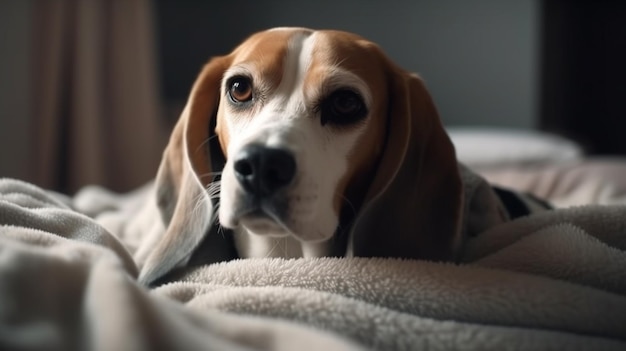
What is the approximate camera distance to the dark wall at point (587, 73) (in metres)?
4.30

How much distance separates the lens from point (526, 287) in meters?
0.89

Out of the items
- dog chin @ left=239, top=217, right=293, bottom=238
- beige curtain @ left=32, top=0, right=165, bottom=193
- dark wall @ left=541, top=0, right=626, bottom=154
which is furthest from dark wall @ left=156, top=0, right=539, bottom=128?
dog chin @ left=239, top=217, right=293, bottom=238

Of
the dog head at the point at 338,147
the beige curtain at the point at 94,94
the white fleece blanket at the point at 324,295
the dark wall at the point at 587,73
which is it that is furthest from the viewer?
the dark wall at the point at 587,73

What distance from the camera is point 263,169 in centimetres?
95

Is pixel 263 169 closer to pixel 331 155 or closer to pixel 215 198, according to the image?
pixel 331 155

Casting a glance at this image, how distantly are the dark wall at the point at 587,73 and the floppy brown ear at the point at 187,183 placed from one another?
133 inches

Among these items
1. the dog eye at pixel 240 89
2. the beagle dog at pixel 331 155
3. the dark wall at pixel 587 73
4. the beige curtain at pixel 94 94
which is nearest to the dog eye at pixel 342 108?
the beagle dog at pixel 331 155

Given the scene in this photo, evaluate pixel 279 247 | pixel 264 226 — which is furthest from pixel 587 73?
pixel 264 226

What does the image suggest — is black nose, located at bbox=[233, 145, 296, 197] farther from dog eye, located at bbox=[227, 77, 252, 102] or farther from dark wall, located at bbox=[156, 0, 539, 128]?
dark wall, located at bbox=[156, 0, 539, 128]

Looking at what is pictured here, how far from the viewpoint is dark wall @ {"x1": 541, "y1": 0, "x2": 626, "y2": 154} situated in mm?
4305

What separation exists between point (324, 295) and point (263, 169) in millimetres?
223

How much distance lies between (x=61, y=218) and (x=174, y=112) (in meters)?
3.11

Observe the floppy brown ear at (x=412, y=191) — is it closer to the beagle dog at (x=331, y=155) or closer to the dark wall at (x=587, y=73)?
the beagle dog at (x=331, y=155)

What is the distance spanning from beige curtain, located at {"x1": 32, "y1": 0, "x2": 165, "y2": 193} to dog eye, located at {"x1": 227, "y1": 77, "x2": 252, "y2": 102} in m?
2.16
